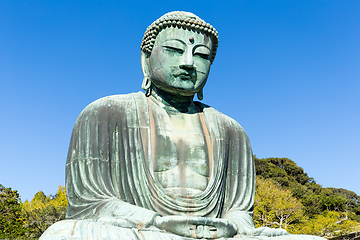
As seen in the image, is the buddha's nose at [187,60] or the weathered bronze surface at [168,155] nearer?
the weathered bronze surface at [168,155]

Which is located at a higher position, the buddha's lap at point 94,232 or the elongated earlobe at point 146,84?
the elongated earlobe at point 146,84

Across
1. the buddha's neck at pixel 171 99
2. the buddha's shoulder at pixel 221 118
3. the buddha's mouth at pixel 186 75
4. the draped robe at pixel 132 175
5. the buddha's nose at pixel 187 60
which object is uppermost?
the buddha's nose at pixel 187 60

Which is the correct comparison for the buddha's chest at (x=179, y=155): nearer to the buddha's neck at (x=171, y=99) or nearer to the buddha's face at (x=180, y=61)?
the buddha's neck at (x=171, y=99)

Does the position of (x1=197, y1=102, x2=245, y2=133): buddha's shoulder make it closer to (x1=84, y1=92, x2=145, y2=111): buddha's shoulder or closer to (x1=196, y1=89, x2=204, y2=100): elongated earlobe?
(x1=196, y1=89, x2=204, y2=100): elongated earlobe

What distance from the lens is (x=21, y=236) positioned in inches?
1008

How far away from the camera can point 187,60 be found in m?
6.52

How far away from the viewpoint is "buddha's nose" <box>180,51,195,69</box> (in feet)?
21.3

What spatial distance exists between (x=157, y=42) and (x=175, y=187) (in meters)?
2.29

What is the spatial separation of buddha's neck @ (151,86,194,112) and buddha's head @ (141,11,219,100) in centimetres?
11

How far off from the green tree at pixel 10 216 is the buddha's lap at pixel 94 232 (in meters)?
22.7

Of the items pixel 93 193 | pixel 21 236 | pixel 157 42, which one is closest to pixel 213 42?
pixel 157 42

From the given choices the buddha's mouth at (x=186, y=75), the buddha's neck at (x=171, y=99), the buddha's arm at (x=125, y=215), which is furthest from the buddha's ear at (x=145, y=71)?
the buddha's arm at (x=125, y=215)

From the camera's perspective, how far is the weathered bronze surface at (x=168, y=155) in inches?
222

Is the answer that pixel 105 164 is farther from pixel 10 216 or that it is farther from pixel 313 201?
pixel 313 201
